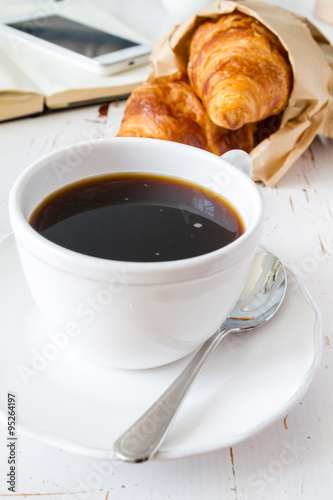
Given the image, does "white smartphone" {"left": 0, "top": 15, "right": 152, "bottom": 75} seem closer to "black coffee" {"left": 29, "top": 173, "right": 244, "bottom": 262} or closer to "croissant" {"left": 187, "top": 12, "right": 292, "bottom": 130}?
"croissant" {"left": 187, "top": 12, "right": 292, "bottom": 130}

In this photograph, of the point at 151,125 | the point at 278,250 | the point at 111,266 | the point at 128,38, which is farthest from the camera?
the point at 128,38

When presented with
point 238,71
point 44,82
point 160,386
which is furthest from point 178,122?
point 160,386

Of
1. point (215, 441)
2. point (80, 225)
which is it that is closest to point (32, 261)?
point (80, 225)

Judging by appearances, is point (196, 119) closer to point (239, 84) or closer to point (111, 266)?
point (239, 84)

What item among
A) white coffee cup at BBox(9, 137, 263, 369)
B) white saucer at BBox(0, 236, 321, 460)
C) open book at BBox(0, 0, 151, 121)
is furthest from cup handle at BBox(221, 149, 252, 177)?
open book at BBox(0, 0, 151, 121)

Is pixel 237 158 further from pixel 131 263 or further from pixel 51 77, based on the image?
pixel 51 77

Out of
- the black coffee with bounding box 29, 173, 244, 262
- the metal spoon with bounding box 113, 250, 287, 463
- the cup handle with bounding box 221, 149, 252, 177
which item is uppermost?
the cup handle with bounding box 221, 149, 252, 177
